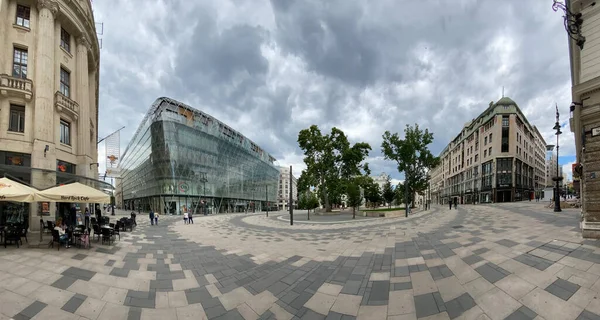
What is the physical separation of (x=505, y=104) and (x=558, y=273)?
224 ft

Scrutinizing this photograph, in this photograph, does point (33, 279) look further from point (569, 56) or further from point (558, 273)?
point (569, 56)

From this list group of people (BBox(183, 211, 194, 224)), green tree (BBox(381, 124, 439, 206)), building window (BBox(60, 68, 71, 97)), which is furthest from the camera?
green tree (BBox(381, 124, 439, 206))

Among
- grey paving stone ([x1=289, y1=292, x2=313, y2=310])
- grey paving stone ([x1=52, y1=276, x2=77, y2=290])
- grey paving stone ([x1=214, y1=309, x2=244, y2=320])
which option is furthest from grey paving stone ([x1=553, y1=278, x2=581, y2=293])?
grey paving stone ([x1=52, y1=276, x2=77, y2=290])

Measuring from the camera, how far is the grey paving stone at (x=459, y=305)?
4739 mm

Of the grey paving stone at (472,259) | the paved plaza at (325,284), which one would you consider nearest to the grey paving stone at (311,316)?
the paved plaza at (325,284)

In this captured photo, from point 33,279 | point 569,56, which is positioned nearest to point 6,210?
point 33,279

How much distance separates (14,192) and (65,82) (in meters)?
12.2

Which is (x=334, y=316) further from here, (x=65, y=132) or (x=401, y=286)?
(x=65, y=132)

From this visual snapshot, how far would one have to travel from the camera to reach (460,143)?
82125 millimetres

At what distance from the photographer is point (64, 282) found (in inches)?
244

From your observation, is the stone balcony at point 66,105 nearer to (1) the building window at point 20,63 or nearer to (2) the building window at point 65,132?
(2) the building window at point 65,132

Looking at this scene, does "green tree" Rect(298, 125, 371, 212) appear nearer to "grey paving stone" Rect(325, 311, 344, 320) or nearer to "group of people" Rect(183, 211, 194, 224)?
"group of people" Rect(183, 211, 194, 224)

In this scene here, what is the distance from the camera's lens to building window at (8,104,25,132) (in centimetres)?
1429

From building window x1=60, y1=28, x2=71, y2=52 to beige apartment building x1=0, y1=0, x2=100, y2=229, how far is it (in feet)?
0.23
